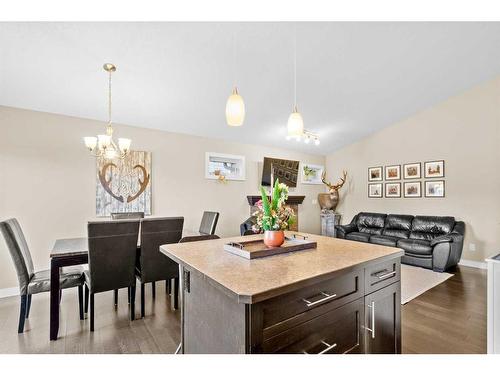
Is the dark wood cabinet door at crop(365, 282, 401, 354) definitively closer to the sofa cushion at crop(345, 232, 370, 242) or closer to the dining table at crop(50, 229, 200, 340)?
the dining table at crop(50, 229, 200, 340)

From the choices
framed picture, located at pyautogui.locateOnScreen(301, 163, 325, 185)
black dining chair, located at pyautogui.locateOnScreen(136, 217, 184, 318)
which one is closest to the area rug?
black dining chair, located at pyautogui.locateOnScreen(136, 217, 184, 318)

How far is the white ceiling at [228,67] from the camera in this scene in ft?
7.86

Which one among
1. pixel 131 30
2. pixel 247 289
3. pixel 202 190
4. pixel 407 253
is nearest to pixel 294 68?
pixel 131 30

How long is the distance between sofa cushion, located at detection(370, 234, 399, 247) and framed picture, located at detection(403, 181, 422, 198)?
3.71 ft

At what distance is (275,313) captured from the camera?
3.35ft

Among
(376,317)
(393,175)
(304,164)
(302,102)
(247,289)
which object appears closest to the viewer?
(247,289)

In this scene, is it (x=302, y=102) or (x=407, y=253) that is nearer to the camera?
(x=302, y=102)

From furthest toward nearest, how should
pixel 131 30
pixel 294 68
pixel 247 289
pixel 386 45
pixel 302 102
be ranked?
pixel 302 102 → pixel 294 68 → pixel 386 45 → pixel 131 30 → pixel 247 289

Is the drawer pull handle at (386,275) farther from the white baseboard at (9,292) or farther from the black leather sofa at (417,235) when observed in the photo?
the white baseboard at (9,292)

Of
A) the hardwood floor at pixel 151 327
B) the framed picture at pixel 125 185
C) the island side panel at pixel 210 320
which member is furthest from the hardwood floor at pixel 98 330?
the framed picture at pixel 125 185

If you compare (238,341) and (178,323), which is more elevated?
(238,341)

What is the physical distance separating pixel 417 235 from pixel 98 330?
5.26 meters

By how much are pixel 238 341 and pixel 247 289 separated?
0.78ft

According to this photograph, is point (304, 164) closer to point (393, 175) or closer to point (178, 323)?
point (393, 175)
